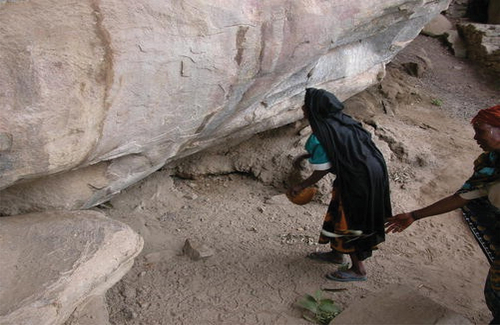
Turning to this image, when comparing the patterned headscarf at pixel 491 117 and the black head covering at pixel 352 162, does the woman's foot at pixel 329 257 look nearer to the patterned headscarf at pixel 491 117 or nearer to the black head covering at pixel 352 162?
the black head covering at pixel 352 162

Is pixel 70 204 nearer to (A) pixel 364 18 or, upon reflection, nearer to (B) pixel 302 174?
(B) pixel 302 174

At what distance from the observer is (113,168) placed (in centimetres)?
317

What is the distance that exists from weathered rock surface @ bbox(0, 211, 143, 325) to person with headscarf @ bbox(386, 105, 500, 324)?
5.22ft

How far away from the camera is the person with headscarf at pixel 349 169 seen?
9.97 ft

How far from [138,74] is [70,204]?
902mm

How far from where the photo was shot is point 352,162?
3.04 m

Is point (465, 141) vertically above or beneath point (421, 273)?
above

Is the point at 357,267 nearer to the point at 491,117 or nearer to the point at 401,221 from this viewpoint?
the point at 401,221

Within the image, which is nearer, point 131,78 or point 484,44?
point 131,78

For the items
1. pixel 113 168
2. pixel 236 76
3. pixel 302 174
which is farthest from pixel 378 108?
pixel 113 168

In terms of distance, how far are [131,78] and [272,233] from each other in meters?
1.77

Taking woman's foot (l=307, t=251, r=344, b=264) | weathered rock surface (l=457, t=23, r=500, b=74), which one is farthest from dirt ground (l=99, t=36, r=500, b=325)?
weathered rock surface (l=457, t=23, r=500, b=74)

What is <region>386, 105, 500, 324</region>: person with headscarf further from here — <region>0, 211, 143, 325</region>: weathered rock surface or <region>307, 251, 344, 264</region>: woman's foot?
<region>0, 211, 143, 325</region>: weathered rock surface

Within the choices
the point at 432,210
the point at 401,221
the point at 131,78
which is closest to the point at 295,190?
the point at 401,221
